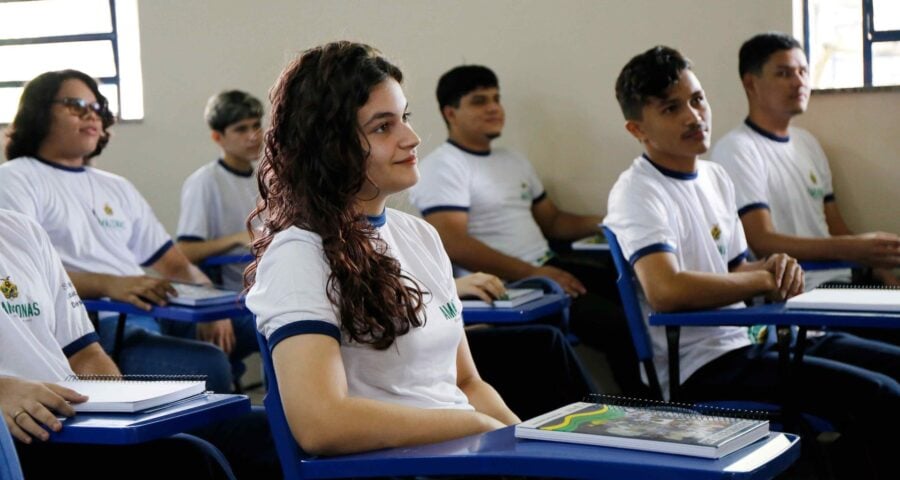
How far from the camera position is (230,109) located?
5.01m

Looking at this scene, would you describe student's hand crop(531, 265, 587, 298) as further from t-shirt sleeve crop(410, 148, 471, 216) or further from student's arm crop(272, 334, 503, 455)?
student's arm crop(272, 334, 503, 455)

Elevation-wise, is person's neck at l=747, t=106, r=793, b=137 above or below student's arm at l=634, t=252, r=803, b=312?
above

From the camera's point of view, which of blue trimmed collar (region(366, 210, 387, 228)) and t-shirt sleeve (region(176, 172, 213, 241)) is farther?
t-shirt sleeve (region(176, 172, 213, 241))

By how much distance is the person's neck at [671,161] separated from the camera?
10.3ft

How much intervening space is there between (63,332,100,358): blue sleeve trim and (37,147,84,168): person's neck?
149cm

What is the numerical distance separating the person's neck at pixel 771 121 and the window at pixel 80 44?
2.88 meters

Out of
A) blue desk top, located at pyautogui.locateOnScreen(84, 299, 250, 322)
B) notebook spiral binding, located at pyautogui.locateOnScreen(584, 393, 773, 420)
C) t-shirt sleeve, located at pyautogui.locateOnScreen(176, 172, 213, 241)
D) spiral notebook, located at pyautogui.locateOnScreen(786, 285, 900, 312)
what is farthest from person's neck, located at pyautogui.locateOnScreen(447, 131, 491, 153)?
notebook spiral binding, located at pyautogui.locateOnScreen(584, 393, 773, 420)

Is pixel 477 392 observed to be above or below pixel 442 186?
below

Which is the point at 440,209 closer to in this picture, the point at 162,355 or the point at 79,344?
the point at 162,355

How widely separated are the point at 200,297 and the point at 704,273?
140 cm

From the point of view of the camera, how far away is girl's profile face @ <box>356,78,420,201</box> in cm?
191

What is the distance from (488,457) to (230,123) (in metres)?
3.69

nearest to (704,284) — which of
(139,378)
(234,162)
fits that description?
(139,378)

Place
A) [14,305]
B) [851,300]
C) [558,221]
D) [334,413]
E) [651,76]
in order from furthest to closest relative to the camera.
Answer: [558,221], [651,76], [851,300], [14,305], [334,413]
